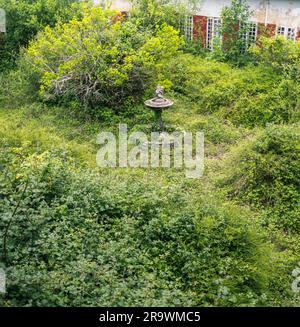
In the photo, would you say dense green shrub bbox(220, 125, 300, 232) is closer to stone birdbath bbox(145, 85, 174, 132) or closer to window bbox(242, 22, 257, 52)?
stone birdbath bbox(145, 85, 174, 132)

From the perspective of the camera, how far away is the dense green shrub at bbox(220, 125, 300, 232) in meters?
13.3

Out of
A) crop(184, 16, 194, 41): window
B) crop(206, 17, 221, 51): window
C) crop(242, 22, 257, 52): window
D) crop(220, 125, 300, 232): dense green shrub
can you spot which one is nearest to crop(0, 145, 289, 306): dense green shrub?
crop(220, 125, 300, 232): dense green shrub

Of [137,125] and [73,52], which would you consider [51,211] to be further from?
[73,52]

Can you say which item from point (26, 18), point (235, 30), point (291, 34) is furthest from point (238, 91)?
point (26, 18)

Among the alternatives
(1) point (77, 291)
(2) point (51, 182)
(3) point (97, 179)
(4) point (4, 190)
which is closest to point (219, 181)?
(3) point (97, 179)

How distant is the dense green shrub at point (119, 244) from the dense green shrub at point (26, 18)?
988cm

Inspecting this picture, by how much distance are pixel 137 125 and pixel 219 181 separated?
391 centimetres

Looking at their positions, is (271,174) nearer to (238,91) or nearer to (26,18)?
(238,91)

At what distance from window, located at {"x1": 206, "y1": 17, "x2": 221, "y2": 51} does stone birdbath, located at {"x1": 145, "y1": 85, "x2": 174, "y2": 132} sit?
5.80 meters

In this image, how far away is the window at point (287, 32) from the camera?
2058 cm

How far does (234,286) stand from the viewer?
998 cm
